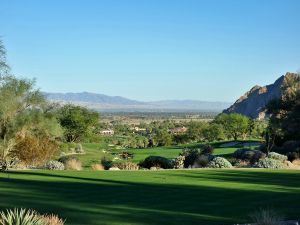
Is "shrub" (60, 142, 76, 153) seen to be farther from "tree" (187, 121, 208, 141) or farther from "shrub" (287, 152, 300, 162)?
"tree" (187, 121, 208, 141)

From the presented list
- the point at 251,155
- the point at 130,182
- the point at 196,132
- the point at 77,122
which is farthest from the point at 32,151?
the point at 196,132

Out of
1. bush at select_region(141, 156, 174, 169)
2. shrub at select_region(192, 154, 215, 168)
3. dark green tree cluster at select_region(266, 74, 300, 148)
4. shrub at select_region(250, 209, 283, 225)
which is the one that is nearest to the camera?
shrub at select_region(250, 209, 283, 225)

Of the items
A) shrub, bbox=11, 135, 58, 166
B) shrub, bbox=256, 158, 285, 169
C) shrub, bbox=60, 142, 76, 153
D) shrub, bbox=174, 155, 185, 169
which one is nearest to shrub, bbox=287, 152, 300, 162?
shrub, bbox=256, 158, 285, 169

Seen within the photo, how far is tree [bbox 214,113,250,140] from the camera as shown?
82.3 metres

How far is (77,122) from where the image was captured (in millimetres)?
67500

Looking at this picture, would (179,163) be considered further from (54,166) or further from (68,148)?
(68,148)

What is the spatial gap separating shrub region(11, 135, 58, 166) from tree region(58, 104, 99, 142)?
29.4 meters

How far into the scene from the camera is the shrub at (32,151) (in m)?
34.7

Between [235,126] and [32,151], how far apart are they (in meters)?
52.2

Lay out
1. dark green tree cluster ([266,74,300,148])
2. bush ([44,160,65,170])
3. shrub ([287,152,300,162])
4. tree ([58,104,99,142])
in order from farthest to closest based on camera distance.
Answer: tree ([58,104,99,142])
dark green tree cluster ([266,74,300,148])
shrub ([287,152,300,162])
bush ([44,160,65,170])

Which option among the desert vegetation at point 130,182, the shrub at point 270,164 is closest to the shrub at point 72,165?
the desert vegetation at point 130,182

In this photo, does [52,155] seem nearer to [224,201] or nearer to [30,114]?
[30,114]

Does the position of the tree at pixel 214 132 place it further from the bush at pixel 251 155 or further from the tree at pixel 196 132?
the bush at pixel 251 155

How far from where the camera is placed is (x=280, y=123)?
44.7 meters
